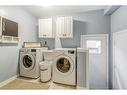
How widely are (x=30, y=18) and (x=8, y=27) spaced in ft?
4.22

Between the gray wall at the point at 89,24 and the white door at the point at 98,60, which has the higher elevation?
the gray wall at the point at 89,24

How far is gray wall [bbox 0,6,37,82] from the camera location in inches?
96.0

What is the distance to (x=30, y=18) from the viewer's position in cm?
374

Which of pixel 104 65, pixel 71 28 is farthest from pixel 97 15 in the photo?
pixel 104 65

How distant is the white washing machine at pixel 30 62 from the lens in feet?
9.60

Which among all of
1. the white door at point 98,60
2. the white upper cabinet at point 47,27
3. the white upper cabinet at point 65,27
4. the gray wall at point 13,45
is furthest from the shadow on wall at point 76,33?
the gray wall at point 13,45

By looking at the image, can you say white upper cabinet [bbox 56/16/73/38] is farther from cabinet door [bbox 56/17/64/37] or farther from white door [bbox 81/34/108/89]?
white door [bbox 81/34/108/89]

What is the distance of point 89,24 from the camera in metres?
3.65

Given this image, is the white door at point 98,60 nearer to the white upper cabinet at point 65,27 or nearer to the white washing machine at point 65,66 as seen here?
the white upper cabinet at point 65,27

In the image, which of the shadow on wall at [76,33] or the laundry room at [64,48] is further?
the shadow on wall at [76,33]

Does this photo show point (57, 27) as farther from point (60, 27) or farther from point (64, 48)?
point (64, 48)

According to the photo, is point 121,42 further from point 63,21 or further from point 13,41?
point 13,41

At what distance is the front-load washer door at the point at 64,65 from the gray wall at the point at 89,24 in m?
1.29
